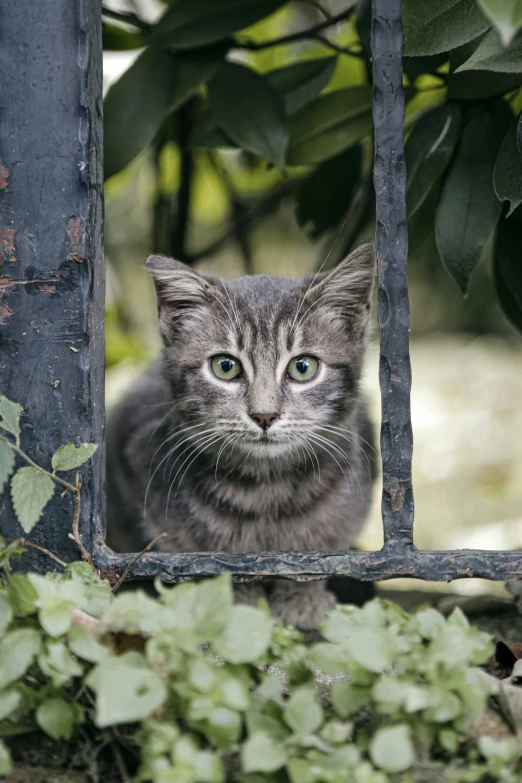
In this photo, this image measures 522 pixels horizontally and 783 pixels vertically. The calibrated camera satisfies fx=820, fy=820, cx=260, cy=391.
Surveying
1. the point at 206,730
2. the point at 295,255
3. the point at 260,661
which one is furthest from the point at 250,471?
the point at 295,255

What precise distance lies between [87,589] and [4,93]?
31.2 inches

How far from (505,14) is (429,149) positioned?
76 centimetres

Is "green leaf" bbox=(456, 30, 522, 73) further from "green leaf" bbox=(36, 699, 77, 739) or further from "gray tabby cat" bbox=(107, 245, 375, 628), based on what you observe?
"green leaf" bbox=(36, 699, 77, 739)

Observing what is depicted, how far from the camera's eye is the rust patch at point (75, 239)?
1.32 meters

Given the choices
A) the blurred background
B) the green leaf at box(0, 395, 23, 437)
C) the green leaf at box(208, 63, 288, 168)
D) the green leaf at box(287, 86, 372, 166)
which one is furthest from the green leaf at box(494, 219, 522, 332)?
the green leaf at box(0, 395, 23, 437)

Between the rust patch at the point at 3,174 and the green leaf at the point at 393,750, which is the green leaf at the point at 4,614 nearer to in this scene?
the green leaf at the point at 393,750

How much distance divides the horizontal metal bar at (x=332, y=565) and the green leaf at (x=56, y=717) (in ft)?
1.09

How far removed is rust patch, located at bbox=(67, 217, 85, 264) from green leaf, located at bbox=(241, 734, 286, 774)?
78cm

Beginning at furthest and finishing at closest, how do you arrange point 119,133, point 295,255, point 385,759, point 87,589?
1. point 295,255
2. point 119,133
3. point 87,589
4. point 385,759

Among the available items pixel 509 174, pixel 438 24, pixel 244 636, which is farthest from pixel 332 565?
pixel 438 24

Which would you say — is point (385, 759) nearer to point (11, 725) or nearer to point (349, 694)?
point (349, 694)

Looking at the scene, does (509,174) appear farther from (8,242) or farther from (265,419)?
(8,242)

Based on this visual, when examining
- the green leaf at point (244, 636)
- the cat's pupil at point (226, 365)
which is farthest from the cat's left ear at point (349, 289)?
the green leaf at point (244, 636)

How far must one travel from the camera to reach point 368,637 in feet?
3.15
